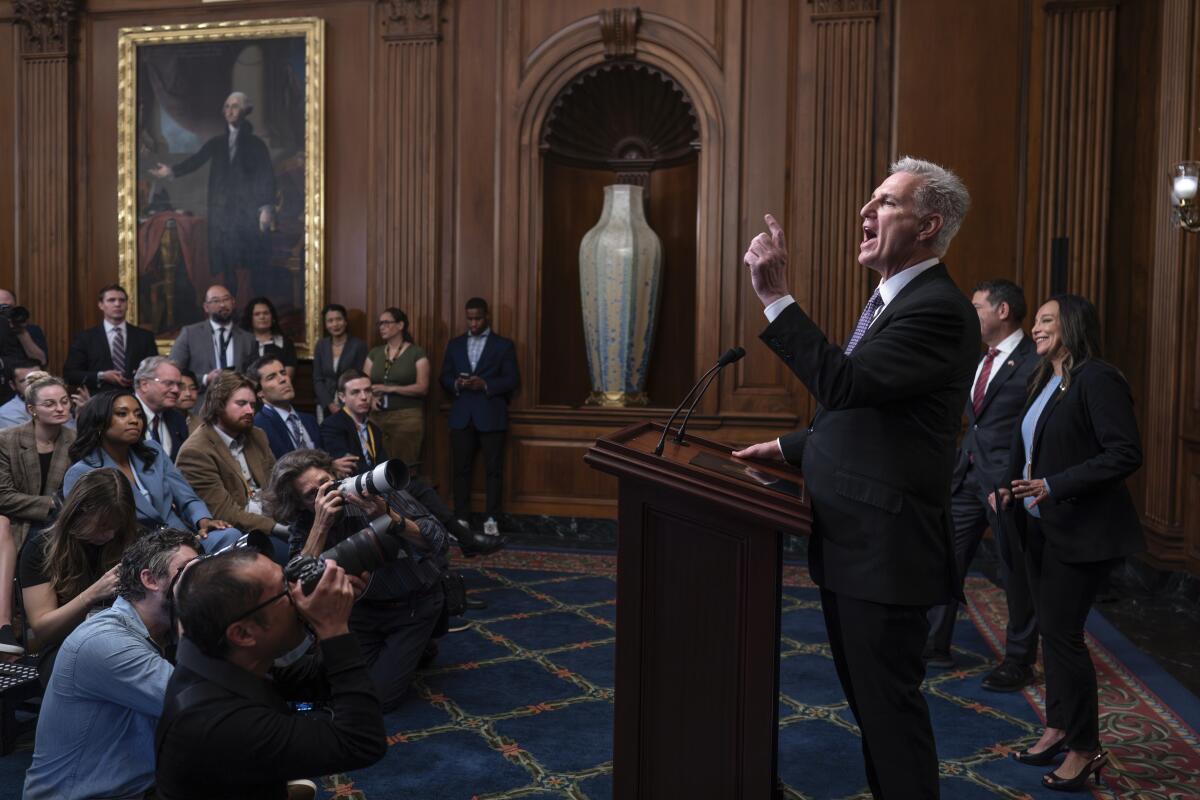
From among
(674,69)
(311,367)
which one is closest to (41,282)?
(311,367)

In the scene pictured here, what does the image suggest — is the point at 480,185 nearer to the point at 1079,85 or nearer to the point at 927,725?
the point at 1079,85

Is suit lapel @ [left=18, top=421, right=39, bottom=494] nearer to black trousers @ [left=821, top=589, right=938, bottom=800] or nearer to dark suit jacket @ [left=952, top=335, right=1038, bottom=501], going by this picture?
black trousers @ [left=821, top=589, right=938, bottom=800]

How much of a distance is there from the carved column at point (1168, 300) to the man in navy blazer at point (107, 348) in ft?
20.9

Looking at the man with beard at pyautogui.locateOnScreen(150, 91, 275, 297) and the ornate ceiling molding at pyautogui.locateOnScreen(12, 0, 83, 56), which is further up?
the ornate ceiling molding at pyautogui.locateOnScreen(12, 0, 83, 56)

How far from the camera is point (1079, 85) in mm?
6438

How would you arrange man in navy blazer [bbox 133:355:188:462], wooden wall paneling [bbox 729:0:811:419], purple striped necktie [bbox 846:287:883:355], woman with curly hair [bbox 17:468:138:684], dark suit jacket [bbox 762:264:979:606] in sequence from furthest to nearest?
wooden wall paneling [bbox 729:0:811:419]
man in navy blazer [bbox 133:355:188:462]
woman with curly hair [bbox 17:468:138:684]
purple striped necktie [bbox 846:287:883:355]
dark suit jacket [bbox 762:264:979:606]

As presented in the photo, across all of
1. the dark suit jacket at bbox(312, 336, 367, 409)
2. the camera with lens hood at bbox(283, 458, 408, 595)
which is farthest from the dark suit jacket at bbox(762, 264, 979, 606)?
the dark suit jacket at bbox(312, 336, 367, 409)

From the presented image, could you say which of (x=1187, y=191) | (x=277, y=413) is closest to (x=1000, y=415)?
(x=1187, y=191)

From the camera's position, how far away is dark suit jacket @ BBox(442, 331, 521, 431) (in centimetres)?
724

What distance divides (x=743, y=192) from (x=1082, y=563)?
4489 mm

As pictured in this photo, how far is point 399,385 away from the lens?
723cm

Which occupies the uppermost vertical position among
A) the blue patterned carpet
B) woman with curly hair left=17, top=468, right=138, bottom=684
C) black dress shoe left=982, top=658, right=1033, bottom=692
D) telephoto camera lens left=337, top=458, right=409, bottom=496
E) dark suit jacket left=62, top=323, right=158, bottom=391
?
dark suit jacket left=62, top=323, right=158, bottom=391

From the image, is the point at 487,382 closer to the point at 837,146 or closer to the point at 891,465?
the point at 837,146

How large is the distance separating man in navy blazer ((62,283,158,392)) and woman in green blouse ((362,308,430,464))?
1.65 m
